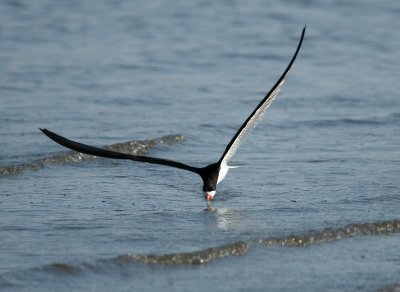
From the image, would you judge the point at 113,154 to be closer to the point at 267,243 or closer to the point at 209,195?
the point at 209,195

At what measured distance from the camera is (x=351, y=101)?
51.1 feet

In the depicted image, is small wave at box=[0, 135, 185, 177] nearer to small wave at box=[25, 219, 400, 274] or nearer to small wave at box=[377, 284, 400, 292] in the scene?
small wave at box=[25, 219, 400, 274]

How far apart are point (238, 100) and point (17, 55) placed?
5522 millimetres

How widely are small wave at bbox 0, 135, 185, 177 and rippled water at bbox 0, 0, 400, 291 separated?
3cm

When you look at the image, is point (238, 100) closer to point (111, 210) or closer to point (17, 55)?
point (17, 55)

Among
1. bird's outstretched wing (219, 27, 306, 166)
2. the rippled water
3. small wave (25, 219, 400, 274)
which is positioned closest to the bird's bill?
the rippled water

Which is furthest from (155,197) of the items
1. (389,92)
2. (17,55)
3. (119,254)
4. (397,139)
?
(17,55)

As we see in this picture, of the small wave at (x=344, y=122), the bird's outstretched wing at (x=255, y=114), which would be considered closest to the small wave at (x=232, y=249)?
the bird's outstretched wing at (x=255, y=114)

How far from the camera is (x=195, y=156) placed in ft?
39.9

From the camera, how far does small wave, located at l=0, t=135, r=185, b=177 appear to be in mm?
11062

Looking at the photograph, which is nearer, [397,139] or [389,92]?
[397,139]

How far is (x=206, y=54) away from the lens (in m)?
20.3

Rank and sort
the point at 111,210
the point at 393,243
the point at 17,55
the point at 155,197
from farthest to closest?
the point at 17,55, the point at 155,197, the point at 111,210, the point at 393,243

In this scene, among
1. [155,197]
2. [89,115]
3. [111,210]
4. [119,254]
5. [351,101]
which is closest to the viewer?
[119,254]
